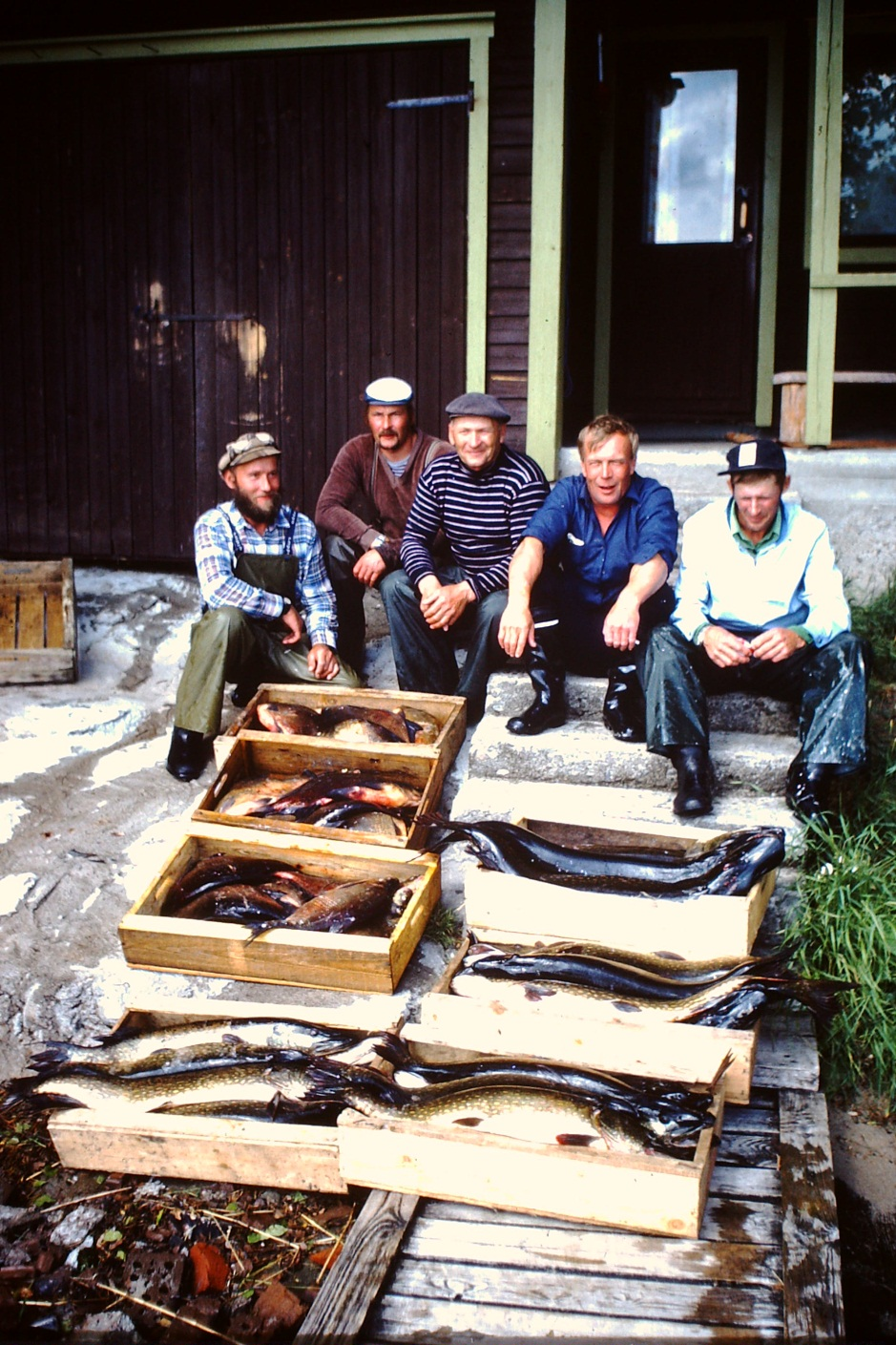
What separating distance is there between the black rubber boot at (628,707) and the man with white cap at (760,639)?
0.21 m

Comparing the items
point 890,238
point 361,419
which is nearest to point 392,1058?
point 361,419

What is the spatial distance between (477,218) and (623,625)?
118 inches

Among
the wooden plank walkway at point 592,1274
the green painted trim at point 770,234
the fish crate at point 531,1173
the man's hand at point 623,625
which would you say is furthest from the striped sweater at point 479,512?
the green painted trim at point 770,234

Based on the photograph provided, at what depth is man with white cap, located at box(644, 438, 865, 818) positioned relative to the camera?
4.00m

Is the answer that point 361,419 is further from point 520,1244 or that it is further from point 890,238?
point 520,1244

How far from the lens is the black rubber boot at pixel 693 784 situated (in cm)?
405

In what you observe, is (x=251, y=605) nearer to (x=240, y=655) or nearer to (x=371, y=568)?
(x=240, y=655)

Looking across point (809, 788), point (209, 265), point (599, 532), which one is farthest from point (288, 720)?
point (209, 265)

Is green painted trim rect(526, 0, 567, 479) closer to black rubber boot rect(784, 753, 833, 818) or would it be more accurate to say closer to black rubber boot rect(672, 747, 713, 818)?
black rubber boot rect(672, 747, 713, 818)

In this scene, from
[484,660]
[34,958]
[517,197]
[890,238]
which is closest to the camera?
[34,958]

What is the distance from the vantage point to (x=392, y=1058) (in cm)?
288

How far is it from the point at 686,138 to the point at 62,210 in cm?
427

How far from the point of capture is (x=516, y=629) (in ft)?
14.6

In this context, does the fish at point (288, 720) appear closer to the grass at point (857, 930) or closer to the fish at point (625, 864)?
the fish at point (625, 864)
